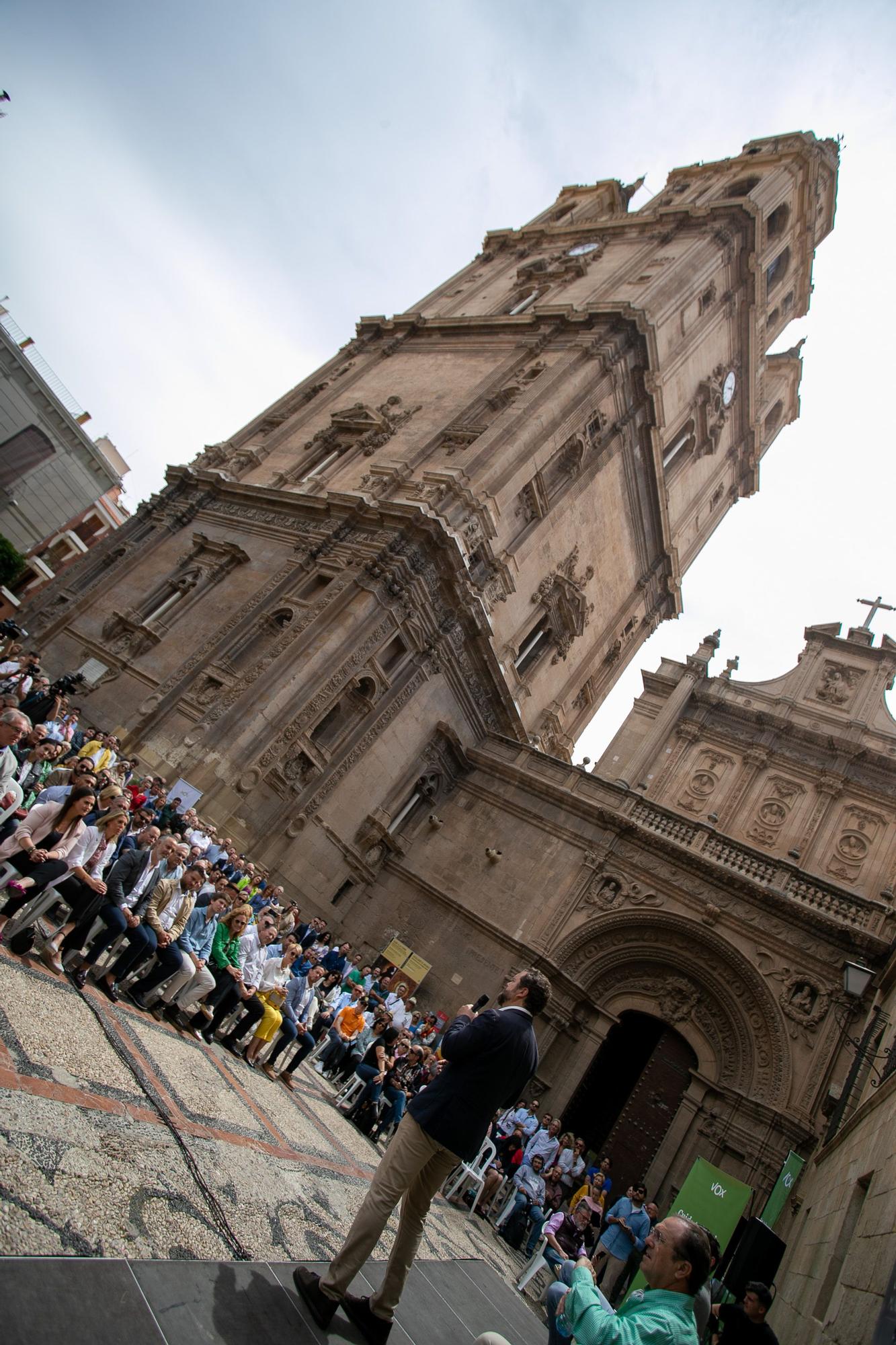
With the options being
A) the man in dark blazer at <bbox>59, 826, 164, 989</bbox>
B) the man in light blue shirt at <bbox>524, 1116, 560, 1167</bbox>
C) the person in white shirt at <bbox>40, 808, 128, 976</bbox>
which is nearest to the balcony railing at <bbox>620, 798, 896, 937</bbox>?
the man in light blue shirt at <bbox>524, 1116, 560, 1167</bbox>

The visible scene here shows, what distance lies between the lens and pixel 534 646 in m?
25.2

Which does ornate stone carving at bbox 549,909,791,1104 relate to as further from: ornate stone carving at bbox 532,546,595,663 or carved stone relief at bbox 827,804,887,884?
ornate stone carving at bbox 532,546,595,663

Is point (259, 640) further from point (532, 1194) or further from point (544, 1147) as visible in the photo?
point (532, 1194)

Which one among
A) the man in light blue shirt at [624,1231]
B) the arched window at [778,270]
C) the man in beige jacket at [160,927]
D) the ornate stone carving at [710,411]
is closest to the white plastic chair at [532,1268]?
the man in light blue shirt at [624,1231]

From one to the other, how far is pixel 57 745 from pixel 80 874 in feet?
8.54

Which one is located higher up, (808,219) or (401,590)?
(808,219)

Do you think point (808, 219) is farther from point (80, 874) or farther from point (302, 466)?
point (80, 874)

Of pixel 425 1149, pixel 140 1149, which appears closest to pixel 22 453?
pixel 140 1149

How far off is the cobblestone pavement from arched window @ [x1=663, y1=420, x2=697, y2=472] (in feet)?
91.0

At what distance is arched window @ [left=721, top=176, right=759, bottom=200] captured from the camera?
28203 mm

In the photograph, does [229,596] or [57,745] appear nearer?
[57,745]

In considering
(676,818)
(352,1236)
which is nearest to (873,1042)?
(676,818)

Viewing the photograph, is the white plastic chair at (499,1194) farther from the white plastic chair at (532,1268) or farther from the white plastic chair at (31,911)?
the white plastic chair at (31,911)

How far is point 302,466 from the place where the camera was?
23750 mm
